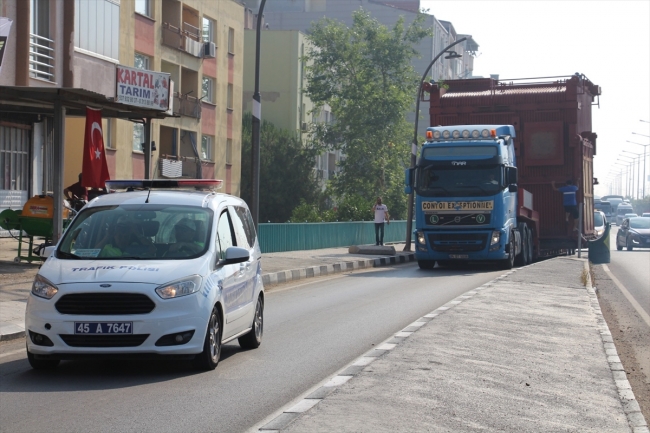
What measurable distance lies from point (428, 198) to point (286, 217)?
41.2m

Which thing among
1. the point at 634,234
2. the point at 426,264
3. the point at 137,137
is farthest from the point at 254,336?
the point at 634,234

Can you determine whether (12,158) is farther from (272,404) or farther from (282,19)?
(282,19)

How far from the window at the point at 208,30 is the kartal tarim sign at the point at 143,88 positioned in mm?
27546

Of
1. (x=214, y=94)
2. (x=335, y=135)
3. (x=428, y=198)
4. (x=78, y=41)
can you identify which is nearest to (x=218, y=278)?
(x=428, y=198)

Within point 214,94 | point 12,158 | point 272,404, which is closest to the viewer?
point 272,404

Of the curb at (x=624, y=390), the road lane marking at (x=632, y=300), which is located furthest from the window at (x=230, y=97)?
the curb at (x=624, y=390)

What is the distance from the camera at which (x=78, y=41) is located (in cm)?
2683

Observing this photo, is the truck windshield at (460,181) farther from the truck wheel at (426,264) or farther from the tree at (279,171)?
the tree at (279,171)

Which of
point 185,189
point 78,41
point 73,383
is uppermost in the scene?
point 78,41

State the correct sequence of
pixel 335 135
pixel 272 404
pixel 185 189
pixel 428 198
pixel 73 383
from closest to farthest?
pixel 272 404, pixel 73 383, pixel 185 189, pixel 428 198, pixel 335 135

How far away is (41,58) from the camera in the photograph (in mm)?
25188

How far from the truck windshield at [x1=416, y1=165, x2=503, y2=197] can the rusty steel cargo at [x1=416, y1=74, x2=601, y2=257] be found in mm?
2878

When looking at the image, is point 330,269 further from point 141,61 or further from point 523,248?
point 141,61

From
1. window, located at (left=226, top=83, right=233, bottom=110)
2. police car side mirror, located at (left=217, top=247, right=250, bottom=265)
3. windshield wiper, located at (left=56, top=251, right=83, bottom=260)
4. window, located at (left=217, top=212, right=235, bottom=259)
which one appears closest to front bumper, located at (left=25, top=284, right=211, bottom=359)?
windshield wiper, located at (left=56, top=251, right=83, bottom=260)
